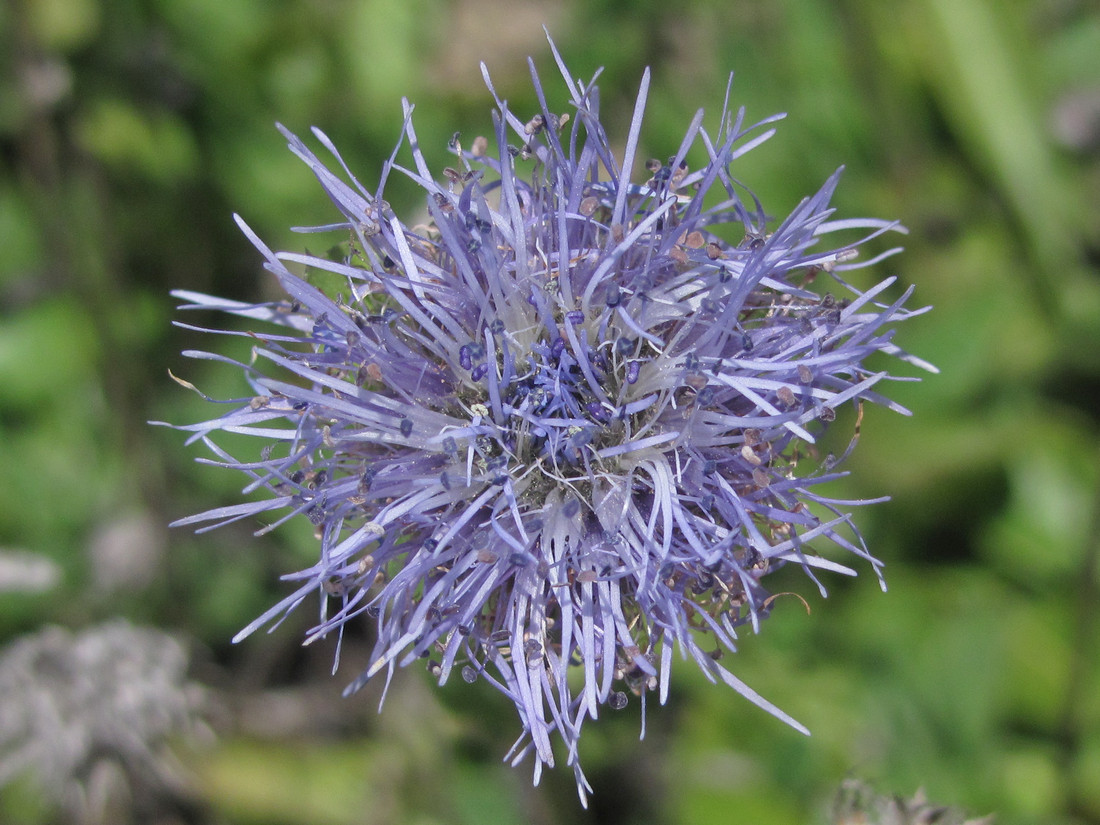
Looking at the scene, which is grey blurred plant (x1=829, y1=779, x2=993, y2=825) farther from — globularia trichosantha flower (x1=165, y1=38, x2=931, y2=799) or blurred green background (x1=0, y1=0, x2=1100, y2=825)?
blurred green background (x1=0, y1=0, x2=1100, y2=825)

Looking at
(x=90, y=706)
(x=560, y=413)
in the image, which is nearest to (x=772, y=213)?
(x=560, y=413)

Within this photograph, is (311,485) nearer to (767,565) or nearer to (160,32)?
(767,565)

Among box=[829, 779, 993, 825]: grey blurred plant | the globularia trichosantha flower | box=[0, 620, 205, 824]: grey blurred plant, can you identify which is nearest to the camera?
the globularia trichosantha flower

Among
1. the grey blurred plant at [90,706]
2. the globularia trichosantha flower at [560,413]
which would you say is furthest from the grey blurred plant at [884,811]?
the grey blurred plant at [90,706]

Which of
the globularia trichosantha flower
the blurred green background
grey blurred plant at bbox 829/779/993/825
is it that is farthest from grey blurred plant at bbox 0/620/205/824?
grey blurred plant at bbox 829/779/993/825

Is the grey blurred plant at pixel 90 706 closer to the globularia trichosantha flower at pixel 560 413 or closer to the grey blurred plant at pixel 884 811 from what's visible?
the globularia trichosantha flower at pixel 560 413

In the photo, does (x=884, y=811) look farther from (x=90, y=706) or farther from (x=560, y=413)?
(x=90, y=706)
